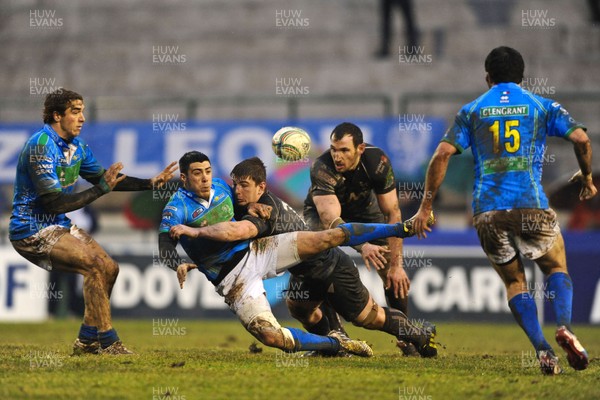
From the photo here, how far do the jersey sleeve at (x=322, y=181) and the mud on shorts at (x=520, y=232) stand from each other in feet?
6.65

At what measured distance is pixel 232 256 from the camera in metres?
9.61

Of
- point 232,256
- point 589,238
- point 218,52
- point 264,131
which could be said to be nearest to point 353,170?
point 232,256

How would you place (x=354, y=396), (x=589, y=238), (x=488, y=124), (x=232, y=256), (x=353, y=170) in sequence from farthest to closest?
(x=589, y=238), (x=353, y=170), (x=232, y=256), (x=488, y=124), (x=354, y=396)

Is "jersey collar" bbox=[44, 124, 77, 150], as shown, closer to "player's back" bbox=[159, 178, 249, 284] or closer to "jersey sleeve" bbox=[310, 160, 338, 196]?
"player's back" bbox=[159, 178, 249, 284]

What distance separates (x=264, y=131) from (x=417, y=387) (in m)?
12.4

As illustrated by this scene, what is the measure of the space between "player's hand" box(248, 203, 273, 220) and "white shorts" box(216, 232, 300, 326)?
270mm

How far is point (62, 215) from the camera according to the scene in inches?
401

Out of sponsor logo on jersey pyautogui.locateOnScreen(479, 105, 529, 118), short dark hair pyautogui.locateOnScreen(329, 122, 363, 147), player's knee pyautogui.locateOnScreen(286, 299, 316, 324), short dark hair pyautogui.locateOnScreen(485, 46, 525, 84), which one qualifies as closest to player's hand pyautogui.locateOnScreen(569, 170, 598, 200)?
sponsor logo on jersey pyautogui.locateOnScreen(479, 105, 529, 118)

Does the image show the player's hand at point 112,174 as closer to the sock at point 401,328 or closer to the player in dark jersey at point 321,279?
the player in dark jersey at point 321,279

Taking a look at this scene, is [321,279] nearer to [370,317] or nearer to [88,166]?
[370,317]

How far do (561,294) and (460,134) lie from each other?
5.23ft

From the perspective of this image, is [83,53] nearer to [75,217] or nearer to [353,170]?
[75,217]

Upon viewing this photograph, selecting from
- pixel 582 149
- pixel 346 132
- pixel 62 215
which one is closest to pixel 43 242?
pixel 62 215

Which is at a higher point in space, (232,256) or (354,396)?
(232,256)
